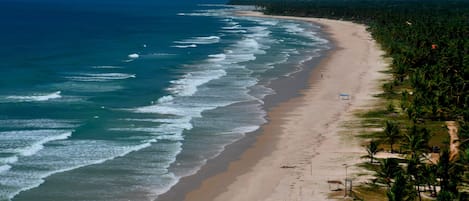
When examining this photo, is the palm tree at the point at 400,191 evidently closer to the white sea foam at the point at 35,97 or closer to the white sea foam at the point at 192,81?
the white sea foam at the point at 192,81

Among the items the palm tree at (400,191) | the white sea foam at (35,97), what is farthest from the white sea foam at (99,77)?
the palm tree at (400,191)

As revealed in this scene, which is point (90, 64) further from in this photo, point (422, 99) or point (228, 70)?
point (422, 99)

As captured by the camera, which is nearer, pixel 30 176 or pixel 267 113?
pixel 30 176

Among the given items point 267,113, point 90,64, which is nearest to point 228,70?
point 90,64

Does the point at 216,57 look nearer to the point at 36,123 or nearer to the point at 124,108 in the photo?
the point at 124,108

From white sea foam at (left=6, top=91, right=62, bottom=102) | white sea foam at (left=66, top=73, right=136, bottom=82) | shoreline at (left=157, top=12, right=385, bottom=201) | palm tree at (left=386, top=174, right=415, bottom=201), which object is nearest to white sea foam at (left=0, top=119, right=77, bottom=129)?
white sea foam at (left=6, top=91, right=62, bottom=102)

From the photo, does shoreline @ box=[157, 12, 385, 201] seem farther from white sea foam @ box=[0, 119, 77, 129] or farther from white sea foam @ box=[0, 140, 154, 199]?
white sea foam @ box=[0, 119, 77, 129]
